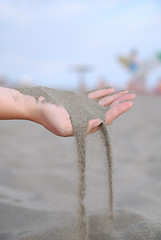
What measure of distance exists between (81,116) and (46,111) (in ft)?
0.65

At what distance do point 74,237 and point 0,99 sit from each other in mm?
863

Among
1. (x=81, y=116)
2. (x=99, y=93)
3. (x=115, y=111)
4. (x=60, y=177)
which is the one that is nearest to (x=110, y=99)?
(x=99, y=93)

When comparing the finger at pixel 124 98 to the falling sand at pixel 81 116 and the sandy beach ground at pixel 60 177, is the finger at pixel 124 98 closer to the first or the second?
the falling sand at pixel 81 116

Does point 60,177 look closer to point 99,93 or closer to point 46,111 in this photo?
point 99,93

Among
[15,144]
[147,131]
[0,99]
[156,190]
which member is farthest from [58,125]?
[147,131]

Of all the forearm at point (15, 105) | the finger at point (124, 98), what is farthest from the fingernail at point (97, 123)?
the forearm at point (15, 105)

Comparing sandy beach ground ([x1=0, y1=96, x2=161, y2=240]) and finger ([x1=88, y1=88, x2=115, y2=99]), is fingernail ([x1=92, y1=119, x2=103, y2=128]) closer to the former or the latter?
sandy beach ground ([x1=0, y1=96, x2=161, y2=240])

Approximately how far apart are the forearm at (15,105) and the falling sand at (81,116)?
4 centimetres

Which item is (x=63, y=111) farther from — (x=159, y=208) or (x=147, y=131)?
(x=147, y=131)

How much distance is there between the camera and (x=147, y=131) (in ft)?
15.8

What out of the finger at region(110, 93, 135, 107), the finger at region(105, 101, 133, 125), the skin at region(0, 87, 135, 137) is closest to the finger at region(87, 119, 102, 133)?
the skin at region(0, 87, 135, 137)

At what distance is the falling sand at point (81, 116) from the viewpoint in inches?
59.7

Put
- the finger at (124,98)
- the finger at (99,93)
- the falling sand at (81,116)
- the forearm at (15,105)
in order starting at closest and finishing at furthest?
1. the falling sand at (81,116)
2. the forearm at (15,105)
3. the finger at (124,98)
4. the finger at (99,93)

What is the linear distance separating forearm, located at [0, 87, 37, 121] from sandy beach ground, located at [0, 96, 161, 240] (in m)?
0.35
